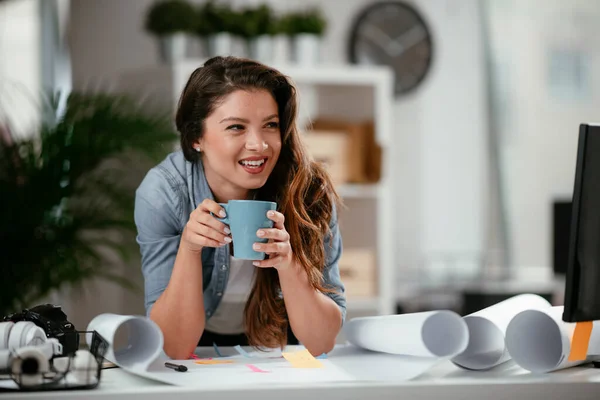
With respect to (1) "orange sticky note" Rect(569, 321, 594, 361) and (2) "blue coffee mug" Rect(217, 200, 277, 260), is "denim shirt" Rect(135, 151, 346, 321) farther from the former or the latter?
(1) "orange sticky note" Rect(569, 321, 594, 361)

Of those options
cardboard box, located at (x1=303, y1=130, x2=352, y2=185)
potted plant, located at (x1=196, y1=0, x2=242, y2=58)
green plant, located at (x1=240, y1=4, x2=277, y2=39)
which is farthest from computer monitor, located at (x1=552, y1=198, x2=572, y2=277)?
potted plant, located at (x1=196, y1=0, x2=242, y2=58)

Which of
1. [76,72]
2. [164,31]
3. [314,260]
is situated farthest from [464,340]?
[76,72]

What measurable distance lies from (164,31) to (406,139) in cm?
188

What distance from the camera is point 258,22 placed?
3852mm

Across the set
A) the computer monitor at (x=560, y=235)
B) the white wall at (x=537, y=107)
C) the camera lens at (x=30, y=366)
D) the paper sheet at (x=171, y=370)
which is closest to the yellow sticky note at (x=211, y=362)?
the paper sheet at (x=171, y=370)

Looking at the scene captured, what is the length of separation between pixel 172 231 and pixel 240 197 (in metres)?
0.16

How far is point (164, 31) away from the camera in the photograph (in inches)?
150

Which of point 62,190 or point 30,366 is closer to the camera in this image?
point 30,366

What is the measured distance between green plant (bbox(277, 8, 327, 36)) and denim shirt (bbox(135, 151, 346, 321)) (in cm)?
230

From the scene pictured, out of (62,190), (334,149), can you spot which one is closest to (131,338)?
(62,190)

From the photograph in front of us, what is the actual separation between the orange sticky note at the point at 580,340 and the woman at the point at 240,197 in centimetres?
47

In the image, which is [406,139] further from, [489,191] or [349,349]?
[349,349]

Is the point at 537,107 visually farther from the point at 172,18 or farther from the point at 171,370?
the point at 171,370

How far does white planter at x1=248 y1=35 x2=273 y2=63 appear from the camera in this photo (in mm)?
3848
